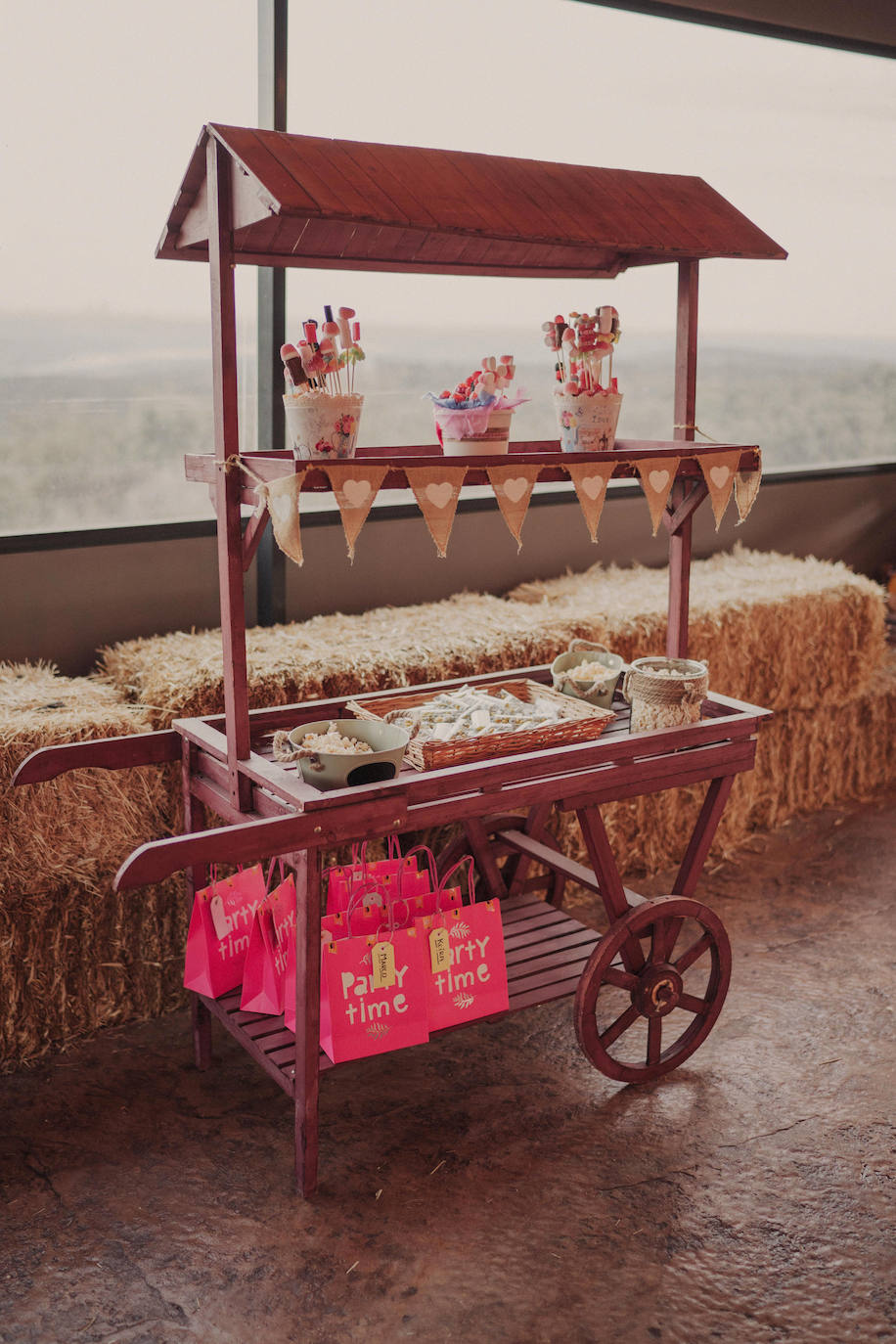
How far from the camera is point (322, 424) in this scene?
7.41 feet

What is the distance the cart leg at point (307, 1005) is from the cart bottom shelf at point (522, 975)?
6cm

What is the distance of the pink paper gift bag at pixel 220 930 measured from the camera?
2584 mm

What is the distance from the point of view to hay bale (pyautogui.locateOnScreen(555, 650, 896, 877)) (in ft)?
13.2

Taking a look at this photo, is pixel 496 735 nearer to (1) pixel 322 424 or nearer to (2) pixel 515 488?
(2) pixel 515 488

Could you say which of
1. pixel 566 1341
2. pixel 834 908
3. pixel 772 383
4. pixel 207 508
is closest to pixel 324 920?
pixel 566 1341

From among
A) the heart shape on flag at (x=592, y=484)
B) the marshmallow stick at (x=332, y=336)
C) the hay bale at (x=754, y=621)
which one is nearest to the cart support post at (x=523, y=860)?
the hay bale at (x=754, y=621)

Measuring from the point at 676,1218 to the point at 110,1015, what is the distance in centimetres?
154

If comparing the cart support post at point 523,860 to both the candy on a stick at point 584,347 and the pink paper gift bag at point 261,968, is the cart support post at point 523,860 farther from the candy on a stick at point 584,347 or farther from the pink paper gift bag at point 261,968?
the candy on a stick at point 584,347

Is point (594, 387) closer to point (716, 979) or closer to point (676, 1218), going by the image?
point (716, 979)

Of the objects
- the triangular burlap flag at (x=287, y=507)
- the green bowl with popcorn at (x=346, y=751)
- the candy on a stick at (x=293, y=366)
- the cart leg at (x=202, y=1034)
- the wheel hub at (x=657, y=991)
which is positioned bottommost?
the cart leg at (x=202, y=1034)

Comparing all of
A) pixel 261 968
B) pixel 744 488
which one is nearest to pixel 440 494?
pixel 744 488

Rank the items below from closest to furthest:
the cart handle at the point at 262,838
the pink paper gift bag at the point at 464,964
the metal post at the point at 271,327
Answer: the cart handle at the point at 262,838, the pink paper gift bag at the point at 464,964, the metal post at the point at 271,327

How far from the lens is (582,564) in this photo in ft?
15.5

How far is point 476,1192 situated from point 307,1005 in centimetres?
58
